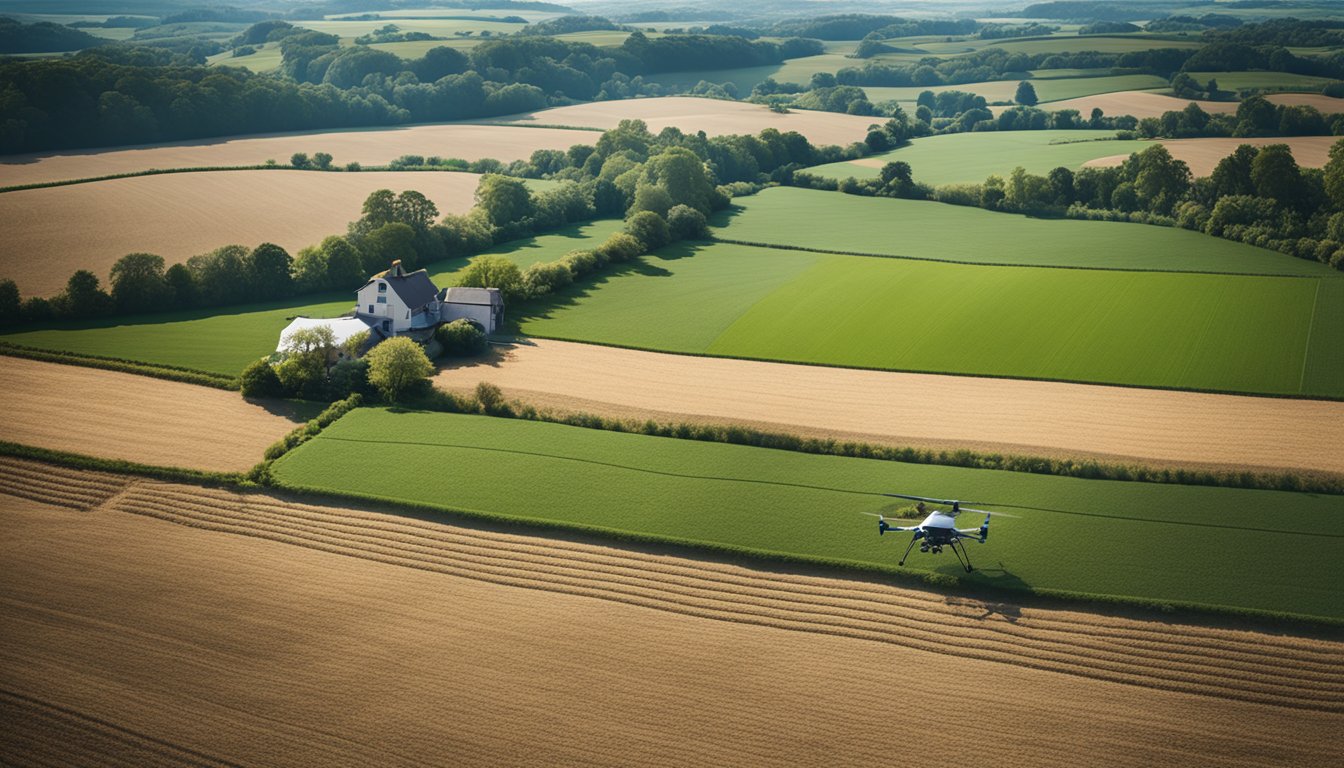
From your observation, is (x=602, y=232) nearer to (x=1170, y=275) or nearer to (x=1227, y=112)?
(x=1170, y=275)

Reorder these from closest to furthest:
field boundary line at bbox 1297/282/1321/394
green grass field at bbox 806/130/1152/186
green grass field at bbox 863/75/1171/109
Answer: field boundary line at bbox 1297/282/1321/394 < green grass field at bbox 806/130/1152/186 < green grass field at bbox 863/75/1171/109

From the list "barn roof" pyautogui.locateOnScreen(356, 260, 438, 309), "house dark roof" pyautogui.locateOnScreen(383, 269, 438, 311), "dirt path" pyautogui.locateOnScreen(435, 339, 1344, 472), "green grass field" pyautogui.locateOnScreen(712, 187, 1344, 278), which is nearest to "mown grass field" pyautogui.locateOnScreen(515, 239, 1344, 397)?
"dirt path" pyautogui.locateOnScreen(435, 339, 1344, 472)

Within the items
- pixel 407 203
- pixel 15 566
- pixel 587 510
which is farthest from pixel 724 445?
pixel 407 203

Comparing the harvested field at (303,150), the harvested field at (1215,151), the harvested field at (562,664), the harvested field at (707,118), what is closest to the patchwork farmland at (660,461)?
the harvested field at (562,664)

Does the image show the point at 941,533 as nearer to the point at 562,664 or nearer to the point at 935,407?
the point at 562,664

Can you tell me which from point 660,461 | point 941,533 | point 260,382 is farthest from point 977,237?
point 260,382

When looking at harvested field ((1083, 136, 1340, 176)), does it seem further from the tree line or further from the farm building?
the farm building
